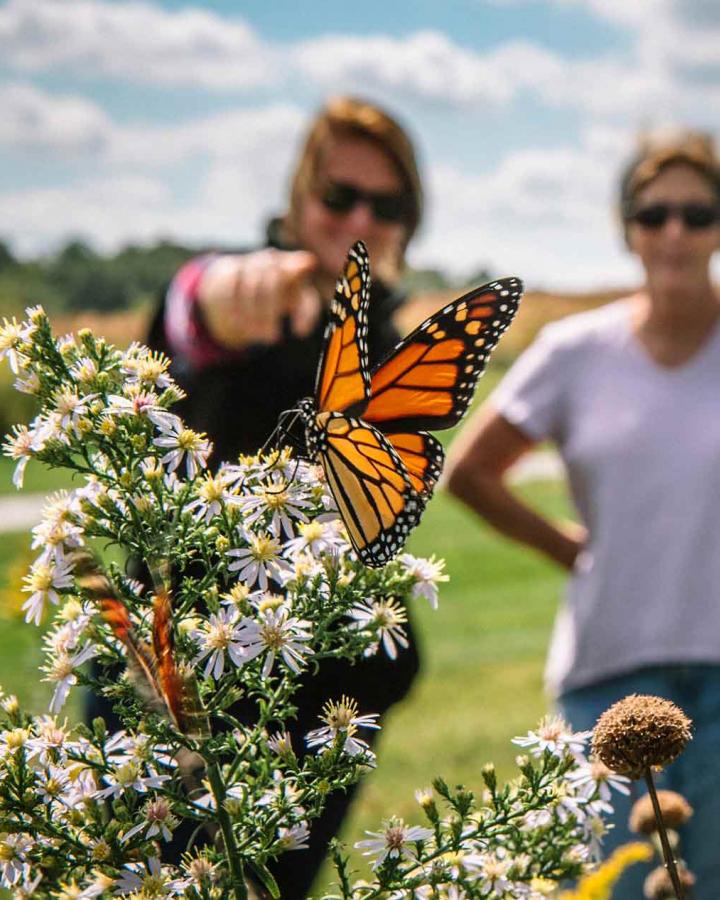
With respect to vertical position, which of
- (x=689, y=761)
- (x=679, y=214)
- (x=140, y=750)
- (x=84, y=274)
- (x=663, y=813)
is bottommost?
(x=84, y=274)

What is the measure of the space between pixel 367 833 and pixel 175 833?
248 mm

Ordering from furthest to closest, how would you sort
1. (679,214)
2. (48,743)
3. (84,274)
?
(84,274) → (679,214) → (48,743)

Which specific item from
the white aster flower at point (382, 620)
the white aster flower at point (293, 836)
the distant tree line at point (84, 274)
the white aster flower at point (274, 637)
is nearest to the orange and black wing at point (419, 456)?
the white aster flower at point (382, 620)

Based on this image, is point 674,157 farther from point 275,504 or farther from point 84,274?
point 84,274

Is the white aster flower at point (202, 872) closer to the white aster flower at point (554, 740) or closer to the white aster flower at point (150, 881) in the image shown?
the white aster flower at point (150, 881)

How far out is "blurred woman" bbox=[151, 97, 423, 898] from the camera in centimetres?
185

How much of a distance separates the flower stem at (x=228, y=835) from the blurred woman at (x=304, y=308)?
0.32 metres

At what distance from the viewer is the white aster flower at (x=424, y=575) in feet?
3.59

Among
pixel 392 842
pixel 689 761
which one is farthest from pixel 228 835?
pixel 689 761

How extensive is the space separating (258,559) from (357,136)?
2.42 meters

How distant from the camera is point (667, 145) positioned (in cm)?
337

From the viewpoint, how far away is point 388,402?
3.80ft

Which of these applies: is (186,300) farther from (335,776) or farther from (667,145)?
(667,145)

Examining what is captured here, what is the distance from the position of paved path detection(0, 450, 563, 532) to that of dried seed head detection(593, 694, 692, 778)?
16052 millimetres
